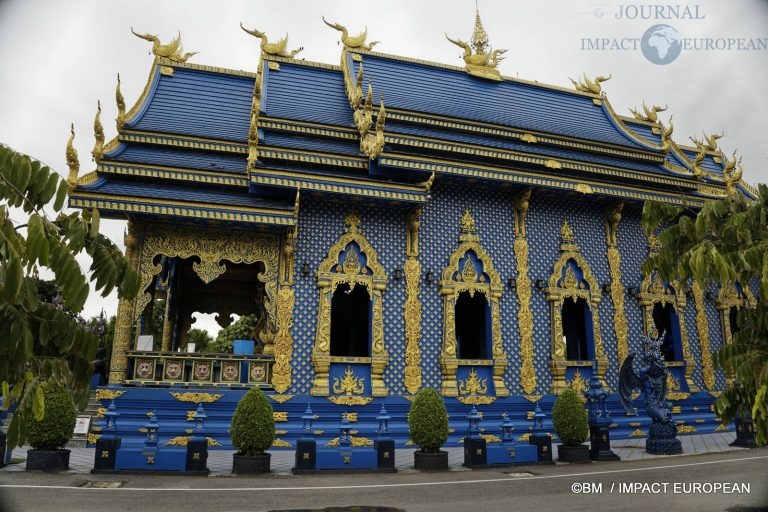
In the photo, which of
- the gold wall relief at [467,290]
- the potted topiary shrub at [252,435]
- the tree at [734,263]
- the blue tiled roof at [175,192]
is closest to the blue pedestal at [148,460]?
the potted topiary shrub at [252,435]

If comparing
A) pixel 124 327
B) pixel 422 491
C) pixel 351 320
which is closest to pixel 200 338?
pixel 351 320

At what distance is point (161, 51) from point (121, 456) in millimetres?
13104

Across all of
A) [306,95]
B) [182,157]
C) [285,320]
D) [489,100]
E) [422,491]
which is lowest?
[422,491]

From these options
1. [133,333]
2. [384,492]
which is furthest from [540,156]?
[133,333]

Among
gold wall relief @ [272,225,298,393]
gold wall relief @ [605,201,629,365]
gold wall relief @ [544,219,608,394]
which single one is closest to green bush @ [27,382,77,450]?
gold wall relief @ [272,225,298,393]

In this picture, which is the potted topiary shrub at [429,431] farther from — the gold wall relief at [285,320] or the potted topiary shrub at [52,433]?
the potted topiary shrub at [52,433]

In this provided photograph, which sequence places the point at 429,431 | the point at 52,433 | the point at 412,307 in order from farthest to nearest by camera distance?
the point at 412,307
the point at 429,431
the point at 52,433

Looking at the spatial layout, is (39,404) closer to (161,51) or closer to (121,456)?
(121,456)

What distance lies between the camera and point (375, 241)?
43.9ft

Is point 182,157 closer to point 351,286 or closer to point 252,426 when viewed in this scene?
point 351,286

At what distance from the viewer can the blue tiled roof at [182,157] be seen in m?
13.1

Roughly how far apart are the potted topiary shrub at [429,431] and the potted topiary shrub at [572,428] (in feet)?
8.49

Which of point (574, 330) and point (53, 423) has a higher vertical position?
point (574, 330)

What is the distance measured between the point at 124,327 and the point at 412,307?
6587 mm
